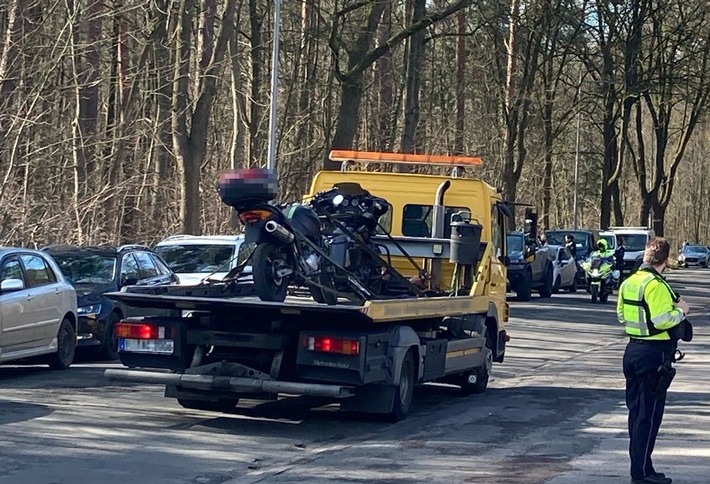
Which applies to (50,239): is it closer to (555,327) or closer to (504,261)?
(555,327)

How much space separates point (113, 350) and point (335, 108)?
84.2 feet

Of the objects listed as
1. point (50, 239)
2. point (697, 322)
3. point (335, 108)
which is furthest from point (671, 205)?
point (50, 239)

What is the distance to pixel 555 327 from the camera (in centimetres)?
2619

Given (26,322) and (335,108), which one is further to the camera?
(335,108)

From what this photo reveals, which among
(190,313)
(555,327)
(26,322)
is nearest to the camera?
(190,313)

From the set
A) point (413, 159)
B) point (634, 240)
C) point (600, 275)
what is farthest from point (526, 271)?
point (413, 159)

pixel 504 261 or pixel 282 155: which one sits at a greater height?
pixel 282 155

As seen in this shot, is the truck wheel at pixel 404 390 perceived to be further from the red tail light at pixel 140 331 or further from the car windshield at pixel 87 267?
the car windshield at pixel 87 267

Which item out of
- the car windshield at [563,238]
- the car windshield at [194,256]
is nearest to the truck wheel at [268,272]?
the car windshield at [194,256]

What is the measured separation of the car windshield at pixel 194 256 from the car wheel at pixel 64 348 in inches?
141

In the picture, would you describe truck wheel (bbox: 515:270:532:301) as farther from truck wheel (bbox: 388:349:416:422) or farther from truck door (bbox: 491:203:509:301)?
truck wheel (bbox: 388:349:416:422)

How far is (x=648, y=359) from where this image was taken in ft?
29.9

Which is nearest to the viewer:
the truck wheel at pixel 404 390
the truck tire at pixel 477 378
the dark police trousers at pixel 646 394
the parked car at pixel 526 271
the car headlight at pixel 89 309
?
the dark police trousers at pixel 646 394

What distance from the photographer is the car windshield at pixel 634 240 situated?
145 ft
